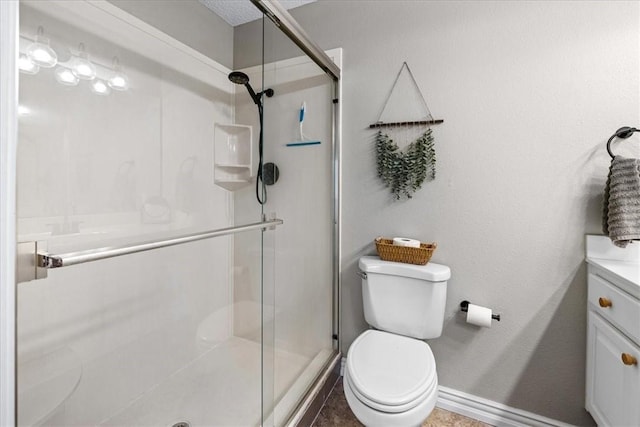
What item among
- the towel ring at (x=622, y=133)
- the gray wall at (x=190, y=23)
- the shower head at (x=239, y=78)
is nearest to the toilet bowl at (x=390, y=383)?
the towel ring at (x=622, y=133)

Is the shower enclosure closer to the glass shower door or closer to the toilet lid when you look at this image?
the glass shower door

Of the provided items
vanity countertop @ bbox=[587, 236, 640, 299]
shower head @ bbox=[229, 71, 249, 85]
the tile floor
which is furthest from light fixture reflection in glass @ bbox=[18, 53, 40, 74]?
vanity countertop @ bbox=[587, 236, 640, 299]

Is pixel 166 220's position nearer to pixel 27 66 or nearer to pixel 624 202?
pixel 27 66

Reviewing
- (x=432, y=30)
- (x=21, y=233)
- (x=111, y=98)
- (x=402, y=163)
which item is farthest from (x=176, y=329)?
(x=432, y=30)

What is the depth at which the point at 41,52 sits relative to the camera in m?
0.91

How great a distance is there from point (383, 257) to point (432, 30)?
122cm

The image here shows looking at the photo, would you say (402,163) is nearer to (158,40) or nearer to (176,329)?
(158,40)

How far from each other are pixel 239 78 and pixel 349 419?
172cm

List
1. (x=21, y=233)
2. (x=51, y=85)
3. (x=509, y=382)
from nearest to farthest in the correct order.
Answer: (x=21, y=233) < (x=51, y=85) < (x=509, y=382)

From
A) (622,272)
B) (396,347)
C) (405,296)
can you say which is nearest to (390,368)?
(396,347)

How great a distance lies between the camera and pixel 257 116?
4.06 ft

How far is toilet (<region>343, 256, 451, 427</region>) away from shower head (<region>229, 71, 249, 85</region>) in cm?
104

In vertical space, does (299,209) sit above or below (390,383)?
above

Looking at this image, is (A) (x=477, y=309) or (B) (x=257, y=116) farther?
(A) (x=477, y=309)
